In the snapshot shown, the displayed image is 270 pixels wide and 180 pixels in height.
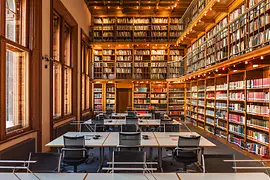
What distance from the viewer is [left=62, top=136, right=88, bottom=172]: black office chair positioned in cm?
→ 422

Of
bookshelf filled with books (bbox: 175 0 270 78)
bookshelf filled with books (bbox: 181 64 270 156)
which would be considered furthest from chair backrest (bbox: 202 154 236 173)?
bookshelf filled with books (bbox: 181 64 270 156)

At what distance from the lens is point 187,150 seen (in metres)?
4.35

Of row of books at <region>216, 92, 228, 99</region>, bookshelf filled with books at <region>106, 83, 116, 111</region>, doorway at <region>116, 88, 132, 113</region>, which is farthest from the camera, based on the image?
doorway at <region>116, 88, 132, 113</region>

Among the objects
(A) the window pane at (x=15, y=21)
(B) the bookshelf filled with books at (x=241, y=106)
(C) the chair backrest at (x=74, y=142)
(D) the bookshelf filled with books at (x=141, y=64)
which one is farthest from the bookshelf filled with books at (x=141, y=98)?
(C) the chair backrest at (x=74, y=142)

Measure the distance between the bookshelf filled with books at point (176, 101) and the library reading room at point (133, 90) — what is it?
0.05 m

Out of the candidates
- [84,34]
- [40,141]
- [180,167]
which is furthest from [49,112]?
[84,34]

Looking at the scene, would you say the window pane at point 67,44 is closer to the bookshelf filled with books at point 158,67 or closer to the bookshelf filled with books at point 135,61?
the bookshelf filled with books at point 135,61

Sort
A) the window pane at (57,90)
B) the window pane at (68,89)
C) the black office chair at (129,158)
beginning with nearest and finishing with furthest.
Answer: the black office chair at (129,158)
the window pane at (57,90)
the window pane at (68,89)

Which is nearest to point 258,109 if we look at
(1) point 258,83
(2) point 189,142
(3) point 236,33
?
(1) point 258,83

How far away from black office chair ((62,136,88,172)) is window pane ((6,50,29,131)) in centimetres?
138

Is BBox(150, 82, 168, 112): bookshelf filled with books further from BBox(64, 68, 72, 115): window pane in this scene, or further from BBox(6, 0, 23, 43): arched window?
BBox(6, 0, 23, 43): arched window

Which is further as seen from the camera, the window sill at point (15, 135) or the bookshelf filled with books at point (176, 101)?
the bookshelf filled with books at point (176, 101)

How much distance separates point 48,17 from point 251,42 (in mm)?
5123

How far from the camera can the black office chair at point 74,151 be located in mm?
4223
